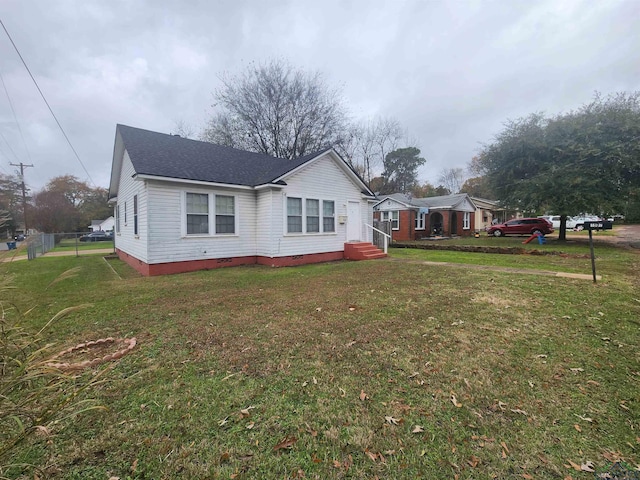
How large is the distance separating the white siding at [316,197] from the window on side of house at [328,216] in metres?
0.16

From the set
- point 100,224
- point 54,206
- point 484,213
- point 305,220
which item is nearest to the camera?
point 305,220

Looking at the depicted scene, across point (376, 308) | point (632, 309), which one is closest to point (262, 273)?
point (376, 308)

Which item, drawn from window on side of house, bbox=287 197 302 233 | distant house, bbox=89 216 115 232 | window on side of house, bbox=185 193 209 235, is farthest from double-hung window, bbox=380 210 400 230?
distant house, bbox=89 216 115 232

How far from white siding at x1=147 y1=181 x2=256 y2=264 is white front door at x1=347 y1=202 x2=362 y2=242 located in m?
4.71

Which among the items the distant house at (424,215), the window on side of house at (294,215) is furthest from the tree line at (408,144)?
the window on side of house at (294,215)

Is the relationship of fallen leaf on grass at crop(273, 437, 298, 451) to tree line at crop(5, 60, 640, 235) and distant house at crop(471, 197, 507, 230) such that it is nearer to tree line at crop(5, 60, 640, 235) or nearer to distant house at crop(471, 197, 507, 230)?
tree line at crop(5, 60, 640, 235)

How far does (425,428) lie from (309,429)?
0.97 meters

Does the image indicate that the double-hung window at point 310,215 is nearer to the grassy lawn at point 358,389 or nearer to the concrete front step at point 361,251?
the concrete front step at point 361,251

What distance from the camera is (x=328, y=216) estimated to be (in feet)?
40.3

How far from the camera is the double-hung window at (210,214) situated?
9719 mm

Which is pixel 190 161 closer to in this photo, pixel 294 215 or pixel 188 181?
pixel 188 181

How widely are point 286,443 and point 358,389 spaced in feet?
3.10

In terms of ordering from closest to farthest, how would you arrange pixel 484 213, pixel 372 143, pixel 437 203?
pixel 437 203
pixel 372 143
pixel 484 213

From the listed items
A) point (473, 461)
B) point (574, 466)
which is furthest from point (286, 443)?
point (574, 466)
